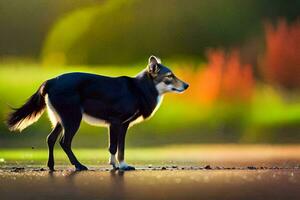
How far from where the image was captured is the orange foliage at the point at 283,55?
5.52 metres

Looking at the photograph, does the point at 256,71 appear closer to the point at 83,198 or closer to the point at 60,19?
the point at 60,19

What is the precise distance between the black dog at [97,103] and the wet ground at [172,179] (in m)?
0.20

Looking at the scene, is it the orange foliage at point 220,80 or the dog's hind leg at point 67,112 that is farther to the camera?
the orange foliage at point 220,80

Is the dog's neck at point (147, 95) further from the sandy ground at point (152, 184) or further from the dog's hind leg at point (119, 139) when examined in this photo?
the sandy ground at point (152, 184)

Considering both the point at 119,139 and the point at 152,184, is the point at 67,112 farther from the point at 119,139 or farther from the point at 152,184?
the point at 152,184

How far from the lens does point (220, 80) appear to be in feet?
18.2

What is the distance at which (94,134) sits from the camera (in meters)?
5.43

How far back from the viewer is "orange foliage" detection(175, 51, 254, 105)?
5.46 metres

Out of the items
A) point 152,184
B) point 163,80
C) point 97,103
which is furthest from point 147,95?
point 152,184

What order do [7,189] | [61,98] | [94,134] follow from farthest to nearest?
1. [94,134]
2. [61,98]
3. [7,189]

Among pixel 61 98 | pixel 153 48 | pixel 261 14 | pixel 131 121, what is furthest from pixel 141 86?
pixel 261 14

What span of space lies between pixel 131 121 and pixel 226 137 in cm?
125

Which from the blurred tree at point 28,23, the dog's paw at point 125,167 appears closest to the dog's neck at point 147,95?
the dog's paw at point 125,167

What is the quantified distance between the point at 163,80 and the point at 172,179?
0.86m
